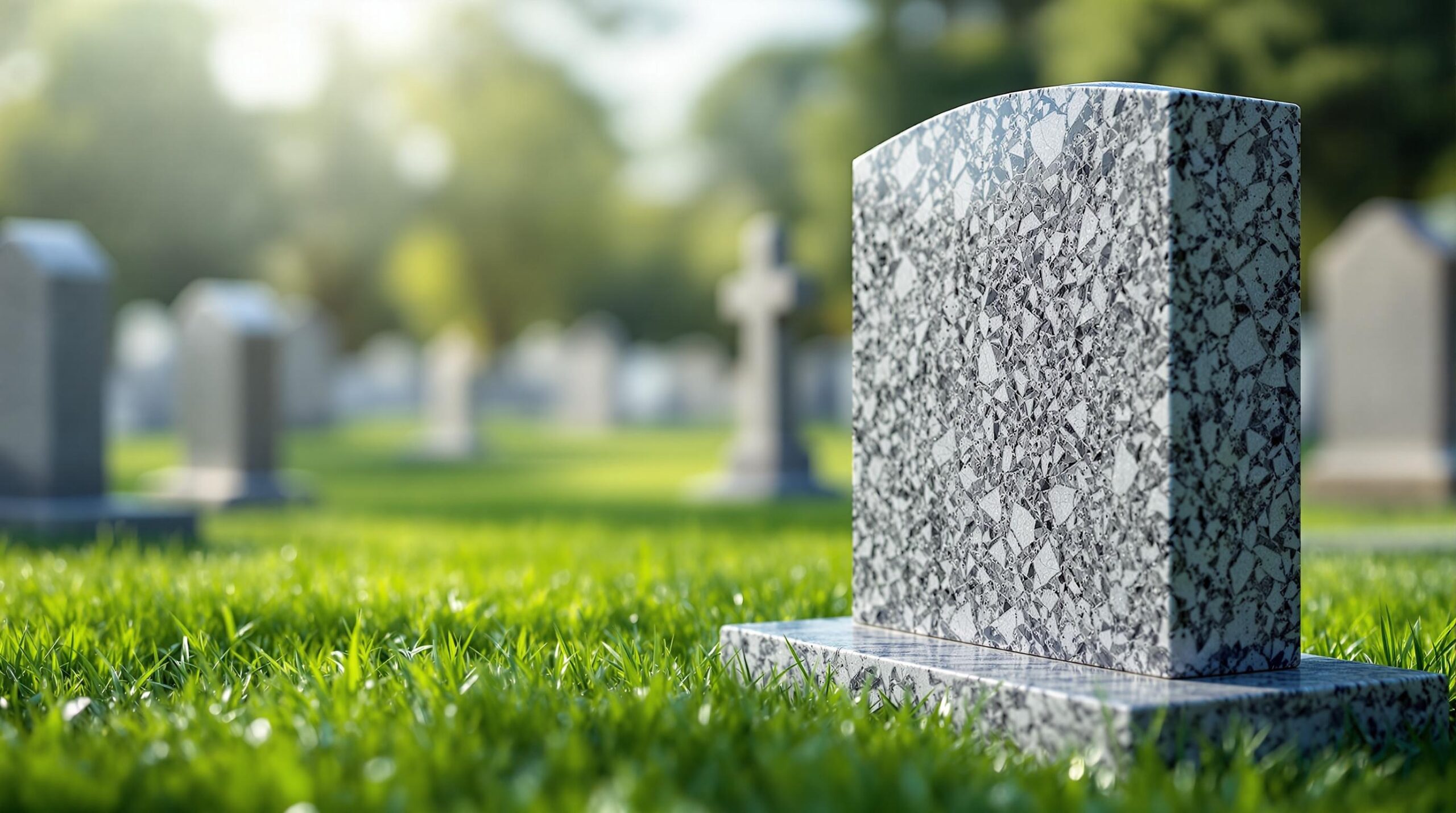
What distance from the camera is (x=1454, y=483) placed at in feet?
32.4

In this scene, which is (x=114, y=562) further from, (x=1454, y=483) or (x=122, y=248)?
(x=122, y=248)

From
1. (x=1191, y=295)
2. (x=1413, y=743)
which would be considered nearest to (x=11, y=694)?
(x=1191, y=295)

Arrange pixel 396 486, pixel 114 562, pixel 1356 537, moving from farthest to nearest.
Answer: pixel 396 486 < pixel 1356 537 < pixel 114 562

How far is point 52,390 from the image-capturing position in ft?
24.0

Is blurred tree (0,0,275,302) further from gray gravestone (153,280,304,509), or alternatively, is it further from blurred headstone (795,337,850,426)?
gray gravestone (153,280,304,509)

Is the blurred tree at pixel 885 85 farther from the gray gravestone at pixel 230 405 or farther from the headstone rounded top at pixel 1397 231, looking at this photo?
the gray gravestone at pixel 230 405

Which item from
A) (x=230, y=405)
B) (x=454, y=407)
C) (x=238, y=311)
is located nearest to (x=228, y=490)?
(x=230, y=405)

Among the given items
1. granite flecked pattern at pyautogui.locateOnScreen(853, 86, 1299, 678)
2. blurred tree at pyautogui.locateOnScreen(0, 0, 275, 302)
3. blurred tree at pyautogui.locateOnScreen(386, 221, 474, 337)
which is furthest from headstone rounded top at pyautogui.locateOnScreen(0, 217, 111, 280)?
blurred tree at pyautogui.locateOnScreen(386, 221, 474, 337)

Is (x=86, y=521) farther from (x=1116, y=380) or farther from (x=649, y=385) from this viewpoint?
(x=649, y=385)

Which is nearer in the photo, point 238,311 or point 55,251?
point 55,251

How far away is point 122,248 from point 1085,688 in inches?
977

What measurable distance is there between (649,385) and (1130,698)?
36.7 m

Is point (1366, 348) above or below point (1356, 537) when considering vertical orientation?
above

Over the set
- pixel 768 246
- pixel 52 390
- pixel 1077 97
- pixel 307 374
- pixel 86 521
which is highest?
pixel 768 246
